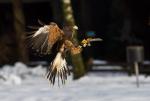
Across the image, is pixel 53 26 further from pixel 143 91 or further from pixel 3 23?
pixel 3 23

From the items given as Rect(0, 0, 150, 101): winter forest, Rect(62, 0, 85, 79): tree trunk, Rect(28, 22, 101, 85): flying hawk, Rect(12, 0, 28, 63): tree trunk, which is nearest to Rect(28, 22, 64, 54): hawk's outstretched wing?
Rect(28, 22, 101, 85): flying hawk

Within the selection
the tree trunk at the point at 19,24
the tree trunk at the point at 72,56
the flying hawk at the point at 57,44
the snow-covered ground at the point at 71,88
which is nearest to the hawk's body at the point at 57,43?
the flying hawk at the point at 57,44

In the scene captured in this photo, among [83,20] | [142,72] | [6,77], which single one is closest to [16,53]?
[83,20]

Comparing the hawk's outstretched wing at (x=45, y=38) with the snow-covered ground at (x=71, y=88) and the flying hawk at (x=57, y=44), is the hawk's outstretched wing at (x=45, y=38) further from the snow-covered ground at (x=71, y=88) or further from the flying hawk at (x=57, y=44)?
the snow-covered ground at (x=71, y=88)

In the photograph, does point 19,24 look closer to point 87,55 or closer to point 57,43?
point 87,55

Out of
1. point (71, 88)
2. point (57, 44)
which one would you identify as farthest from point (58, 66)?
point (71, 88)
